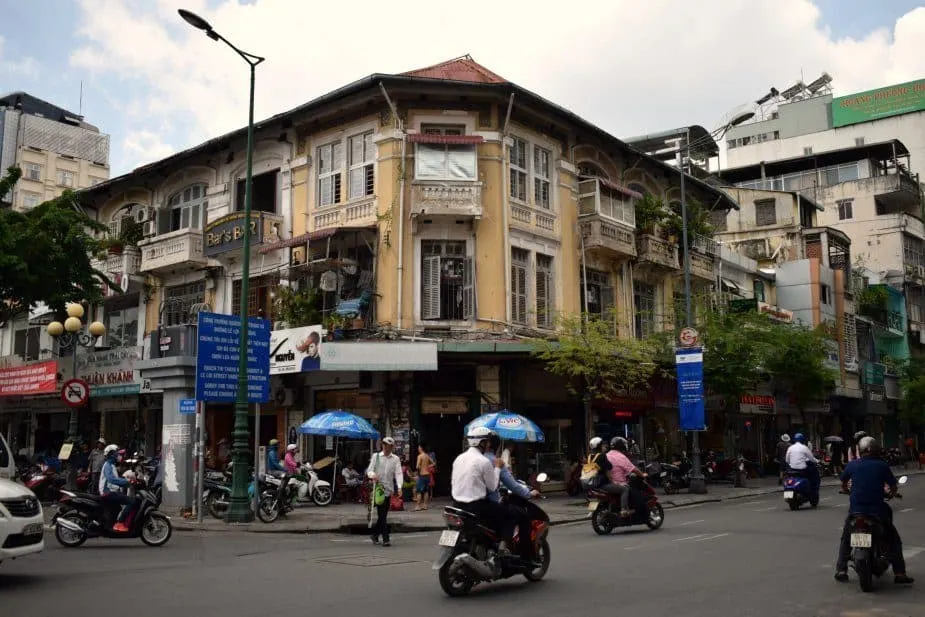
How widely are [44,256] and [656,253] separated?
18.1 m

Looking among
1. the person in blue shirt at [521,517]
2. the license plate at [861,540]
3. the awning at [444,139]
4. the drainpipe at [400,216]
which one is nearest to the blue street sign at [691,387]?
the drainpipe at [400,216]

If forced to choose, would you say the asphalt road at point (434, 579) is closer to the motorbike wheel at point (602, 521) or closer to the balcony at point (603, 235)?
the motorbike wheel at point (602, 521)

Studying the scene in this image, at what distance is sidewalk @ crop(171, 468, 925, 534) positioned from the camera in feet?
53.6

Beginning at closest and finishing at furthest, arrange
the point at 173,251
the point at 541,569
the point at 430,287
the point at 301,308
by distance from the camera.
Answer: the point at 541,569, the point at 430,287, the point at 301,308, the point at 173,251

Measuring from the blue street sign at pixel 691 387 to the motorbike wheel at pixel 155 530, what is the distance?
14766 mm

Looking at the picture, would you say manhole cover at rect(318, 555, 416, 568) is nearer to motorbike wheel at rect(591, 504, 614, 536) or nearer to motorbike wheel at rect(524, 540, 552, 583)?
motorbike wheel at rect(524, 540, 552, 583)

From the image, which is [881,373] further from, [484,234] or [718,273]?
[484,234]

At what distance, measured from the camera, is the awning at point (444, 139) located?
22672mm

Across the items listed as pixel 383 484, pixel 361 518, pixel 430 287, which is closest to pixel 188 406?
pixel 361 518

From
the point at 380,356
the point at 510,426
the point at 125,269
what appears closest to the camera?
the point at 510,426

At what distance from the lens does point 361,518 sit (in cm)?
1745

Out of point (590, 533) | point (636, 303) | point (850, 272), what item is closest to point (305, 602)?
point (590, 533)

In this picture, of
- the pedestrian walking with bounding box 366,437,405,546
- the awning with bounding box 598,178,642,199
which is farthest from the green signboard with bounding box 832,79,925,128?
the pedestrian walking with bounding box 366,437,405,546

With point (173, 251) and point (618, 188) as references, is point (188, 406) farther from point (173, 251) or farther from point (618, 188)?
point (618, 188)
